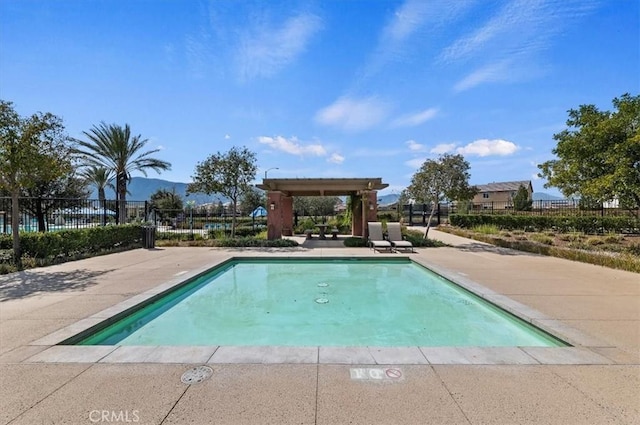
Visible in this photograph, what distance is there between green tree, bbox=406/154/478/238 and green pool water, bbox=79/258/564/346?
286 inches

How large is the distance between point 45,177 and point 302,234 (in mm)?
13904

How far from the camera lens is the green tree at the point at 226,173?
14961 millimetres

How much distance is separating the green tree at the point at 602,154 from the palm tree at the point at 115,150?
21103 mm

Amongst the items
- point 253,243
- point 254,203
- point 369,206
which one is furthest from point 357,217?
point 254,203

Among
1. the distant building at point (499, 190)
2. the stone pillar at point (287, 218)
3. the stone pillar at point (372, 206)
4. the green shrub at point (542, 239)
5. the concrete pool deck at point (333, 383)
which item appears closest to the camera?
the concrete pool deck at point (333, 383)

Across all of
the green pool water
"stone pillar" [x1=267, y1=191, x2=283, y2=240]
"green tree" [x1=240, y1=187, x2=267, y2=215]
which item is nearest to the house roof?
"green tree" [x1=240, y1=187, x2=267, y2=215]

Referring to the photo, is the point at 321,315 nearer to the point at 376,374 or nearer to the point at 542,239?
the point at 376,374

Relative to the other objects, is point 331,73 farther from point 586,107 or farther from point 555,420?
point 555,420

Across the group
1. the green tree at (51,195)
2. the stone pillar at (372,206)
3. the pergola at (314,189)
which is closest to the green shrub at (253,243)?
the pergola at (314,189)

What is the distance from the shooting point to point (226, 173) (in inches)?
591

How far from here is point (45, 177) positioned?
369 inches

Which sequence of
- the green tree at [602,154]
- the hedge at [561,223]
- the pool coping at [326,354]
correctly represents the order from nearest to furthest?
the pool coping at [326,354] → the green tree at [602,154] → the hedge at [561,223]

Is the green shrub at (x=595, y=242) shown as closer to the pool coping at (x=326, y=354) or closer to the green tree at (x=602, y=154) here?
the green tree at (x=602, y=154)

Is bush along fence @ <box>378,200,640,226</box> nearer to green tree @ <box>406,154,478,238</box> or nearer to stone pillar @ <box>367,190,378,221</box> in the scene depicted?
green tree @ <box>406,154,478,238</box>
